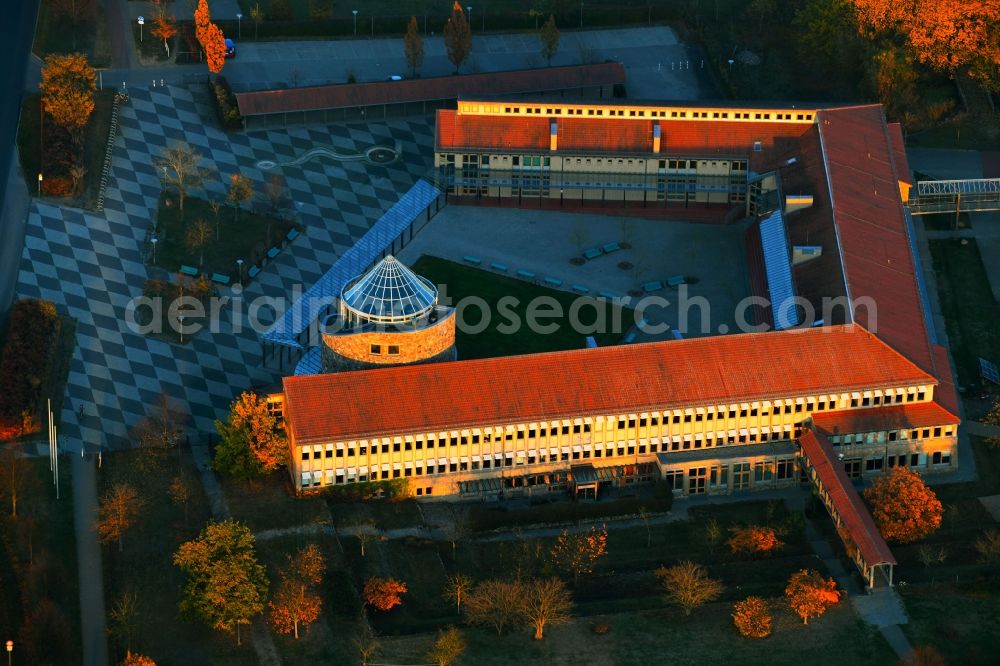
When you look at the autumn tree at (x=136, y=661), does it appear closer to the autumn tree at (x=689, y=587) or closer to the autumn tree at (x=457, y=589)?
the autumn tree at (x=457, y=589)

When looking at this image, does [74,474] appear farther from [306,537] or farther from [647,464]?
[647,464]

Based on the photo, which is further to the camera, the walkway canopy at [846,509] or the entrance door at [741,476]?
the entrance door at [741,476]

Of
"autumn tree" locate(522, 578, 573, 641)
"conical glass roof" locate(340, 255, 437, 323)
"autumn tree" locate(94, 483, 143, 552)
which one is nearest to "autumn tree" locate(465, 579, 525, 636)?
"autumn tree" locate(522, 578, 573, 641)

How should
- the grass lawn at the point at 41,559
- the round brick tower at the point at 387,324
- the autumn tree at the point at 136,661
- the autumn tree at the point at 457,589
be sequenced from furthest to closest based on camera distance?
the round brick tower at the point at 387,324 < the autumn tree at the point at 457,589 < the grass lawn at the point at 41,559 < the autumn tree at the point at 136,661

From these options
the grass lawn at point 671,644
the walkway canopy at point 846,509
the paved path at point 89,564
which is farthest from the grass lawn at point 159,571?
the walkway canopy at point 846,509

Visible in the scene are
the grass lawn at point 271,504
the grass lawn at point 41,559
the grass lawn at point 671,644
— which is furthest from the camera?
the grass lawn at point 271,504

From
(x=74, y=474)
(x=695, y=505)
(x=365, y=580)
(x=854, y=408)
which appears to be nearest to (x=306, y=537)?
(x=365, y=580)
